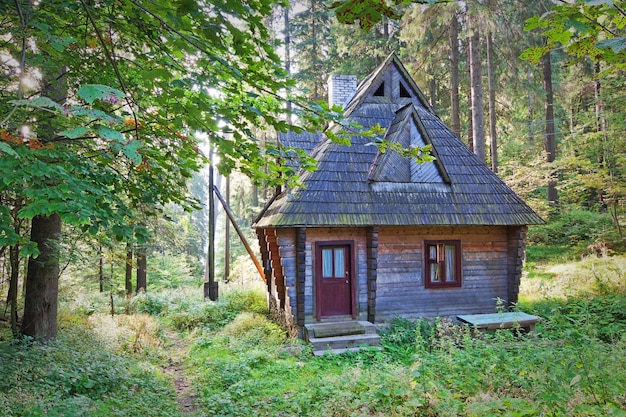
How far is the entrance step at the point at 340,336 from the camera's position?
914 centimetres

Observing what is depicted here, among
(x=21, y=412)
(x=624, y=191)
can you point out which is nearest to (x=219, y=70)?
(x=21, y=412)

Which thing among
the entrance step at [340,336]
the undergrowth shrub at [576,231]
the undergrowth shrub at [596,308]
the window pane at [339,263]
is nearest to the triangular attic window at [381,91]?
the window pane at [339,263]

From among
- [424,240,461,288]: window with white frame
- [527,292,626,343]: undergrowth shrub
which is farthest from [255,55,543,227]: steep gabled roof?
[527,292,626,343]: undergrowth shrub

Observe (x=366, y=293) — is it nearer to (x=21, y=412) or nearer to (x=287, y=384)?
(x=287, y=384)

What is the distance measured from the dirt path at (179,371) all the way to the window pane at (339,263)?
4235 millimetres

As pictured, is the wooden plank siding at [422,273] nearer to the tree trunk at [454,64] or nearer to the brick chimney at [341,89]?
the brick chimney at [341,89]

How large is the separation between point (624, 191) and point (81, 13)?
757 inches

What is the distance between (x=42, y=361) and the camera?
6.65m

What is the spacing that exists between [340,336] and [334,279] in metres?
1.49

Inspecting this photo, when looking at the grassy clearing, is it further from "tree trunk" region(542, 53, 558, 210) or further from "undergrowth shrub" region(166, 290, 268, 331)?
"tree trunk" region(542, 53, 558, 210)

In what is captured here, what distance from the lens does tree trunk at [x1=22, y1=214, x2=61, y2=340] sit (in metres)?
7.89

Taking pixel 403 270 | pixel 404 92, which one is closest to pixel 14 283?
pixel 403 270

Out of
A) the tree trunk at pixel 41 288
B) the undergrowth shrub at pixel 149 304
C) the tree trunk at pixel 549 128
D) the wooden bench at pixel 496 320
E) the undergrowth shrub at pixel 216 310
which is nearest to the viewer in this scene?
the tree trunk at pixel 41 288

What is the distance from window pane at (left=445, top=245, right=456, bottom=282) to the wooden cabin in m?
0.03
